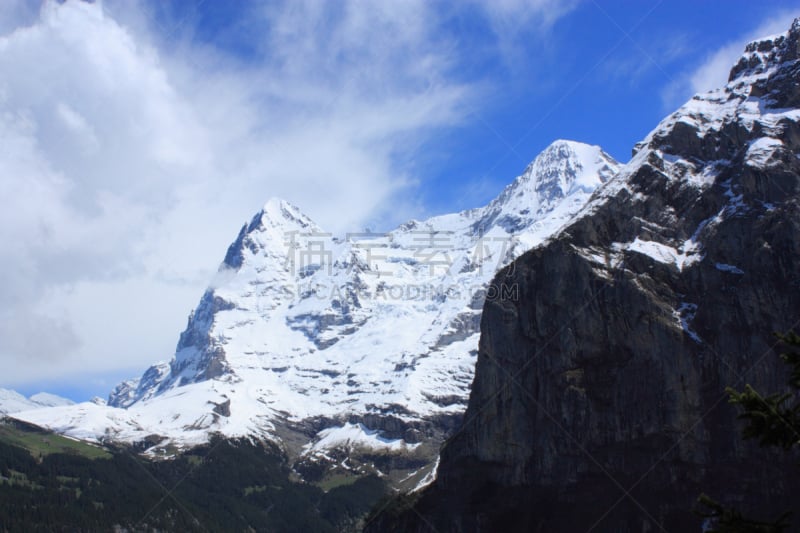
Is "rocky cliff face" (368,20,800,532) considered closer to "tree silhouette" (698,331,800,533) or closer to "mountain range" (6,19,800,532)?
"mountain range" (6,19,800,532)

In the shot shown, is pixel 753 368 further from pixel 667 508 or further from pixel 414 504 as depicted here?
pixel 414 504

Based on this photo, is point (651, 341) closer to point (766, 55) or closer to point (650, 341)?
point (650, 341)

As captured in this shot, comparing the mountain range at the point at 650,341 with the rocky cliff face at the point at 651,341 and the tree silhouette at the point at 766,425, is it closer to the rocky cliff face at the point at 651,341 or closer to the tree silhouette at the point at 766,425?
the rocky cliff face at the point at 651,341

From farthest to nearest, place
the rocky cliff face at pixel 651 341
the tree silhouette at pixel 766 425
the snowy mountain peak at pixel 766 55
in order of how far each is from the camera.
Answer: the snowy mountain peak at pixel 766 55, the rocky cliff face at pixel 651 341, the tree silhouette at pixel 766 425

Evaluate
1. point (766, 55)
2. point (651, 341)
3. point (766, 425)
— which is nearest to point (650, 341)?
point (651, 341)

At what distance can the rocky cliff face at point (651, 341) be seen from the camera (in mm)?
131000

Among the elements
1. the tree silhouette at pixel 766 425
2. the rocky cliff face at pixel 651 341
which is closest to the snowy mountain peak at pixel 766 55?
the rocky cliff face at pixel 651 341

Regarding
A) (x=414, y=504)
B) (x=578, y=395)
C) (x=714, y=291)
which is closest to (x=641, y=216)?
(x=714, y=291)

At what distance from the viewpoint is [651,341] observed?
141125 mm

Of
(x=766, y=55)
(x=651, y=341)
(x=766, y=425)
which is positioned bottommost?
(x=766, y=425)

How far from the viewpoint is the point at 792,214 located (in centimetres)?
13825

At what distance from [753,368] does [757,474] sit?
17502 millimetres

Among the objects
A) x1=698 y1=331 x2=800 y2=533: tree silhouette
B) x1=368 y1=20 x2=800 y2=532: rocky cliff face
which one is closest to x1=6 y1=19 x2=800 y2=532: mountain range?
x1=368 y1=20 x2=800 y2=532: rocky cliff face

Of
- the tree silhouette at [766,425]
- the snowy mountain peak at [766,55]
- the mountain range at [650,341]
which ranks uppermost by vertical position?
the snowy mountain peak at [766,55]
